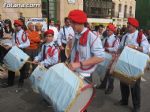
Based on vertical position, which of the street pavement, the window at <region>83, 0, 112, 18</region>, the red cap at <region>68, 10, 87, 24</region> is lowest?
the street pavement

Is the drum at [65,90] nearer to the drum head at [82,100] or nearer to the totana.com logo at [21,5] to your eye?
the drum head at [82,100]

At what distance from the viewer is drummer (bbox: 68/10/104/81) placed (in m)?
3.88

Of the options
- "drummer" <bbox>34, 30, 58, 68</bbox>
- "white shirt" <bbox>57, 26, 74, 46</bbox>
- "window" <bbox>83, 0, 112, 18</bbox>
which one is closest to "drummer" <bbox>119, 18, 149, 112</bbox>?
"drummer" <bbox>34, 30, 58, 68</bbox>

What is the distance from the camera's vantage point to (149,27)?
1416 centimetres

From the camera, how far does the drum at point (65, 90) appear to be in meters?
3.50

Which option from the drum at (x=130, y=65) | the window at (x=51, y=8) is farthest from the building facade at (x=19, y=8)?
the drum at (x=130, y=65)

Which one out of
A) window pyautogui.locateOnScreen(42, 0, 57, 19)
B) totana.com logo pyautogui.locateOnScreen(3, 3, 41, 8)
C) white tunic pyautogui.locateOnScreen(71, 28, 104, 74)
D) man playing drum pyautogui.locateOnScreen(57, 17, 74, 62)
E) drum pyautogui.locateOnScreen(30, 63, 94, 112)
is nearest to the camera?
drum pyautogui.locateOnScreen(30, 63, 94, 112)

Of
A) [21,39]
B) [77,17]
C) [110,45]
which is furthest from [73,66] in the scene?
[21,39]

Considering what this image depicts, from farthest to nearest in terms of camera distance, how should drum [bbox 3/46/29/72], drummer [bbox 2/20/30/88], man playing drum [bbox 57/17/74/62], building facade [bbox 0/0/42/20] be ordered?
building facade [bbox 0/0/42/20] < man playing drum [bbox 57/17/74/62] < drummer [bbox 2/20/30/88] < drum [bbox 3/46/29/72]

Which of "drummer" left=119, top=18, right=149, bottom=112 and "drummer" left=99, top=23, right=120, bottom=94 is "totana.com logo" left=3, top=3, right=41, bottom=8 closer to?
"drummer" left=99, top=23, right=120, bottom=94

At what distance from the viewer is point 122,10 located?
47250 mm

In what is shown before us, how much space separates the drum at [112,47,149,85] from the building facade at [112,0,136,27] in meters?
34.6

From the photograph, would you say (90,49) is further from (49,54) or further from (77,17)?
(49,54)

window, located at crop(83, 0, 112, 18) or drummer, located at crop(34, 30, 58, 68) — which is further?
window, located at crop(83, 0, 112, 18)
